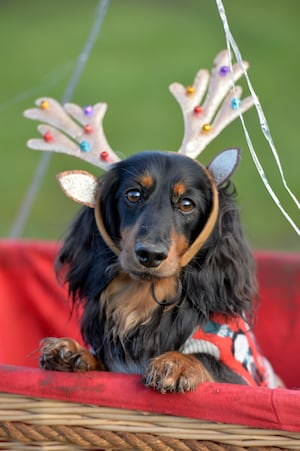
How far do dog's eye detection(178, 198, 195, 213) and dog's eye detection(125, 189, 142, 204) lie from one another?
12cm

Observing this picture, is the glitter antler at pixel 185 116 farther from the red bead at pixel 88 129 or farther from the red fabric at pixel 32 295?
the red fabric at pixel 32 295

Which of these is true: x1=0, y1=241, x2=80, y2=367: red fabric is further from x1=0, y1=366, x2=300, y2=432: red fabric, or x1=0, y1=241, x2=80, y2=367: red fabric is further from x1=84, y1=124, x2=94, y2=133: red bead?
x1=0, y1=366, x2=300, y2=432: red fabric

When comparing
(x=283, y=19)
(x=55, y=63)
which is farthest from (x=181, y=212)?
(x=283, y=19)

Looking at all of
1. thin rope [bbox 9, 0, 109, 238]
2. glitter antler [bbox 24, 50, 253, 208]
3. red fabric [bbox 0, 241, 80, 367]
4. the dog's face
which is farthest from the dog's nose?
red fabric [bbox 0, 241, 80, 367]

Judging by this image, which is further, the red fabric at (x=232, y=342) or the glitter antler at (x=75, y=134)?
the glitter antler at (x=75, y=134)

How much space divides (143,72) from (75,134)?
10.5m

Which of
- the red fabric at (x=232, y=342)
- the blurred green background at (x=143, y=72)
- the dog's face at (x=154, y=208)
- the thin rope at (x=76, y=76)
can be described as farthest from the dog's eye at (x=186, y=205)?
the blurred green background at (x=143, y=72)

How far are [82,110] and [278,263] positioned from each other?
112 centimetres

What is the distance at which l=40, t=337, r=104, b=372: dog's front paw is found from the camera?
2367 mm

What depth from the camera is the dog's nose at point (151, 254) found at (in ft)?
7.58

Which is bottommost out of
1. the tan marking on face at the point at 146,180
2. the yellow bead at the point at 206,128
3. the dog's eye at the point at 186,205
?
the dog's eye at the point at 186,205

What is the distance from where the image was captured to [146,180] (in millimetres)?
2500

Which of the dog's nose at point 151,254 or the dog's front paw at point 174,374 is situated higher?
the dog's nose at point 151,254

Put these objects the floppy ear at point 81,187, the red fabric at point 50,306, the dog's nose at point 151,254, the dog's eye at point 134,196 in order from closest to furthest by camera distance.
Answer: the dog's nose at point 151,254
the dog's eye at point 134,196
the floppy ear at point 81,187
the red fabric at point 50,306
